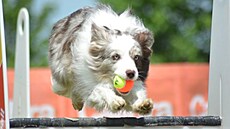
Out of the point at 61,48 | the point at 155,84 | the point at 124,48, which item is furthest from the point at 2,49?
the point at 155,84

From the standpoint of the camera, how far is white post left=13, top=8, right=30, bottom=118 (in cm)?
616

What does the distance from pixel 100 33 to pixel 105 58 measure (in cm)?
16

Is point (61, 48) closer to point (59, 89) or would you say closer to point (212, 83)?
point (59, 89)

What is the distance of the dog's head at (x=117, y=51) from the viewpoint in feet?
14.9

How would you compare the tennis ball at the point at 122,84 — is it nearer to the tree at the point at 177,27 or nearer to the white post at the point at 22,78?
the white post at the point at 22,78

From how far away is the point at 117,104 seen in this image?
14.5 feet

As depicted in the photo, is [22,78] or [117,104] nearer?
[117,104]

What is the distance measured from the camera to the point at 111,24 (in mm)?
4801

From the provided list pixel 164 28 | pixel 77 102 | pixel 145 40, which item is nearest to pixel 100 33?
pixel 145 40

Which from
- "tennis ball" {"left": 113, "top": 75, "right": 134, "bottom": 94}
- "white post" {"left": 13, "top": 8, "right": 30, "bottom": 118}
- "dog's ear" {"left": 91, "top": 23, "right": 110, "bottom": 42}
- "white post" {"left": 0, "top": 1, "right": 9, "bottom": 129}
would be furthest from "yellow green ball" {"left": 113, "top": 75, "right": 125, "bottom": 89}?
"white post" {"left": 13, "top": 8, "right": 30, "bottom": 118}

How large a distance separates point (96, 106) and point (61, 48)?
672 mm

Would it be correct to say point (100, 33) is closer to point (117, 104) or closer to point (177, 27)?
point (117, 104)

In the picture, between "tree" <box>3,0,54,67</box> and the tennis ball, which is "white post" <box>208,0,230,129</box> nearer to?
the tennis ball

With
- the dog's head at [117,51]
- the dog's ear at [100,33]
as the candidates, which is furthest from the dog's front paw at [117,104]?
the dog's ear at [100,33]
